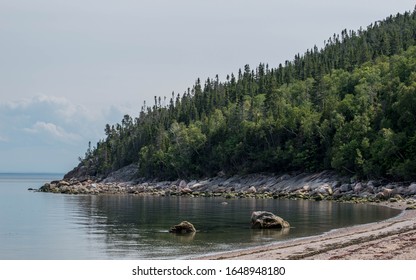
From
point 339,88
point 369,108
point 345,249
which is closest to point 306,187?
point 369,108

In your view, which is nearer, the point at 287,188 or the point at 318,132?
the point at 287,188

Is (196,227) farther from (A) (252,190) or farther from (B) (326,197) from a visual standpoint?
(A) (252,190)

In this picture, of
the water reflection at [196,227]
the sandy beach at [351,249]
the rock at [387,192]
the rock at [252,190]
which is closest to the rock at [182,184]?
the rock at [252,190]

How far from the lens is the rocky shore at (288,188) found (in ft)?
312

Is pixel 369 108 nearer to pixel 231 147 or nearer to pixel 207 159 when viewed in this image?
pixel 231 147

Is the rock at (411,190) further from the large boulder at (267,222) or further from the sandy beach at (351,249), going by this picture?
the sandy beach at (351,249)

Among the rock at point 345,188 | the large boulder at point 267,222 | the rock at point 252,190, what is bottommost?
the large boulder at point 267,222

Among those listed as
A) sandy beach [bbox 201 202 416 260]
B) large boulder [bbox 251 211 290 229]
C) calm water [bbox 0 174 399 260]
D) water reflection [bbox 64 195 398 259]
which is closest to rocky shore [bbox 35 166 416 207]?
water reflection [bbox 64 195 398 259]

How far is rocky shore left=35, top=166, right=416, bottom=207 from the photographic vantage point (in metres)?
95.0

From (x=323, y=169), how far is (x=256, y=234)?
260 ft

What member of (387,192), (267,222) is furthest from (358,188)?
(267,222)

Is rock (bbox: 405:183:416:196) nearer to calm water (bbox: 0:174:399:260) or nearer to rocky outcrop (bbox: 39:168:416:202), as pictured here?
rocky outcrop (bbox: 39:168:416:202)

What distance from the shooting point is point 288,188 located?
121688 millimetres

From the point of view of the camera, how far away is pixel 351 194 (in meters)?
101
